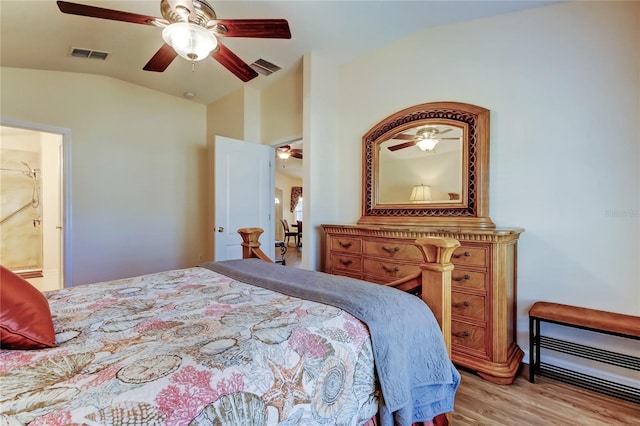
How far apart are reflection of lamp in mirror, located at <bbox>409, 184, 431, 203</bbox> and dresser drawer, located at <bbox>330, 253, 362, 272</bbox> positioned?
76cm

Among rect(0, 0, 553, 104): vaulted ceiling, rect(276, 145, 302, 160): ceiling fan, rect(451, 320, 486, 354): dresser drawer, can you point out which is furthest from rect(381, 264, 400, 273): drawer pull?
rect(276, 145, 302, 160): ceiling fan

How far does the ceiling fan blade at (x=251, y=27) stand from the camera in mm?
1857

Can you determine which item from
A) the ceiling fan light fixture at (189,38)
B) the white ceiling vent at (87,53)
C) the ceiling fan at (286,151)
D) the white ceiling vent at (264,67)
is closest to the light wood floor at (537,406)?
the ceiling fan light fixture at (189,38)

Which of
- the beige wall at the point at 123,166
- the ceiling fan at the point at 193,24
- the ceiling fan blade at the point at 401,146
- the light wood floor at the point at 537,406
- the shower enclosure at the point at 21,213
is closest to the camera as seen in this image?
the light wood floor at the point at 537,406

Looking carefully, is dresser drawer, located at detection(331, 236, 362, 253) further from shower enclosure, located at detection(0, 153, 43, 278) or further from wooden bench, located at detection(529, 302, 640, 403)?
shower enclosure, located at detection(0, 153, 43, 278)

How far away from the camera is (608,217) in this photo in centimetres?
193

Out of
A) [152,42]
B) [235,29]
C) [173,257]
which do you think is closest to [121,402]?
[235,29]

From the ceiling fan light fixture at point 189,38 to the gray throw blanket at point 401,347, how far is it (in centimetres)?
164

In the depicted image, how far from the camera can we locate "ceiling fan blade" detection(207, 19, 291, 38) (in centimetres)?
186

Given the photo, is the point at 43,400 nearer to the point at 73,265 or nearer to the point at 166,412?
the point at 166,412

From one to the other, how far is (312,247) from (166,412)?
8.47ft

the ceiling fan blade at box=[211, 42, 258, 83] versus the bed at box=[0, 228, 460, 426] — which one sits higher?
the ceiling fan blade at box=[211, 42, 258, 83]

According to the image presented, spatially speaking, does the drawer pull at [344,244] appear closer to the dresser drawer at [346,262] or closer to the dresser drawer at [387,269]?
the dresser drawer at [346,262]

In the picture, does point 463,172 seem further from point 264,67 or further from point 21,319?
point 21,319
